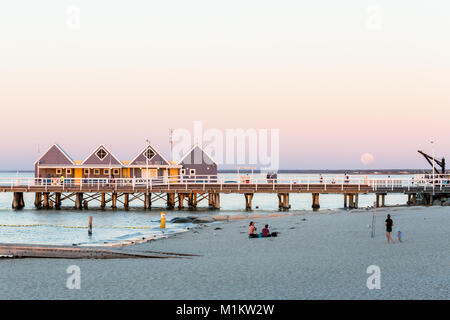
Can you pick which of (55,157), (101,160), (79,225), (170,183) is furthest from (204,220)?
(55,157)

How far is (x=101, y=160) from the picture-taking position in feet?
191

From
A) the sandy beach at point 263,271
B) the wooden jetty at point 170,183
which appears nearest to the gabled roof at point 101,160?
A: the wooden jetty at point 170,183

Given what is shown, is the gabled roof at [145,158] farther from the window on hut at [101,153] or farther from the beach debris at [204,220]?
the beach debris at [204,220]

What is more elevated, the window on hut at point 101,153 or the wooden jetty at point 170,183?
the window on hut at point 101,153

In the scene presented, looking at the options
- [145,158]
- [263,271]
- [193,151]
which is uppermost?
[193,151]

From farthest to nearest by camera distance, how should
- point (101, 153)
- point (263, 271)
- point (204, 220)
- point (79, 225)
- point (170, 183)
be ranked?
point (101, 153), point (170, 183), point (79, 225), point (204, 220), point (263, 271)

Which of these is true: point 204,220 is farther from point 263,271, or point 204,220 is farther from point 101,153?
point 101,153

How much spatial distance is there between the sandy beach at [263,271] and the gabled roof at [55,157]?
38960 mm

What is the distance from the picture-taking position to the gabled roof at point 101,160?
58.1 metres

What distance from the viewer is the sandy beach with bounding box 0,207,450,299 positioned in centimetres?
1248

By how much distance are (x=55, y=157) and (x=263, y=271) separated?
49.1 meters

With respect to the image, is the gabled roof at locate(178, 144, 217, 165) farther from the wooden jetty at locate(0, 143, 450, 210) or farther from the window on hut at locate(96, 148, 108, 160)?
the window on hut at locate(96, 148, 108, 160)

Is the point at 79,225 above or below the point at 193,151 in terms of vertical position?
below
